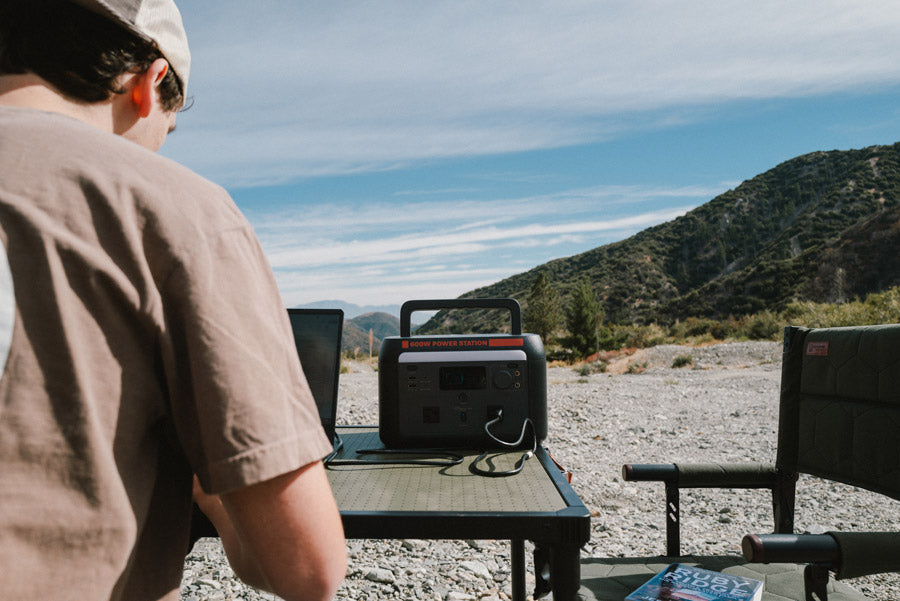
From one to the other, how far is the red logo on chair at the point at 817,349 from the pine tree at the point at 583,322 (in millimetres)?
24785

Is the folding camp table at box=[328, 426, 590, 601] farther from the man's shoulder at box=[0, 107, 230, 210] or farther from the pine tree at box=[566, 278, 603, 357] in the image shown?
the pine tree at box=[566, 278, 603, 357]

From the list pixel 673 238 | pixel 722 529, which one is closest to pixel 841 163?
pixel 673 238

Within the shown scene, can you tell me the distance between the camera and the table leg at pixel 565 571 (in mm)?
1185

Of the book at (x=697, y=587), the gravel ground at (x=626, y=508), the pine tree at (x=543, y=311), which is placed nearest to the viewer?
the book at (x=697, y=587)

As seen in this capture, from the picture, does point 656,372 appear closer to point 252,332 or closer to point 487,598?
point 487,598

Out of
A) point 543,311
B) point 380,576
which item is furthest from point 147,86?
point 543,311

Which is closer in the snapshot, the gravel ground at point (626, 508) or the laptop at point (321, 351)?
the laptop at point (321, 351)

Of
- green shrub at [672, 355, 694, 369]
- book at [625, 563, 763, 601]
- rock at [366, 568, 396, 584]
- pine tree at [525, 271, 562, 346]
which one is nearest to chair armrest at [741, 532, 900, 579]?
book at [625, 563, 763, 601]

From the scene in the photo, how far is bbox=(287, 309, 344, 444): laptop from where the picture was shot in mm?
1681

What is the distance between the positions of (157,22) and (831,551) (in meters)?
1.67

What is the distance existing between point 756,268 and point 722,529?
40.1 metres

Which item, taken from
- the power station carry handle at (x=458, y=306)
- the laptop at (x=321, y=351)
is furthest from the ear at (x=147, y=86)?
the power station carry handle at (x=458, y=306)

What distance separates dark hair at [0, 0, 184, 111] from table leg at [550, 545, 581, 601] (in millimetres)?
1057

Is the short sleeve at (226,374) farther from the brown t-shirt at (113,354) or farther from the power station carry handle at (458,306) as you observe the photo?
the power station carry handle at (458,306)
